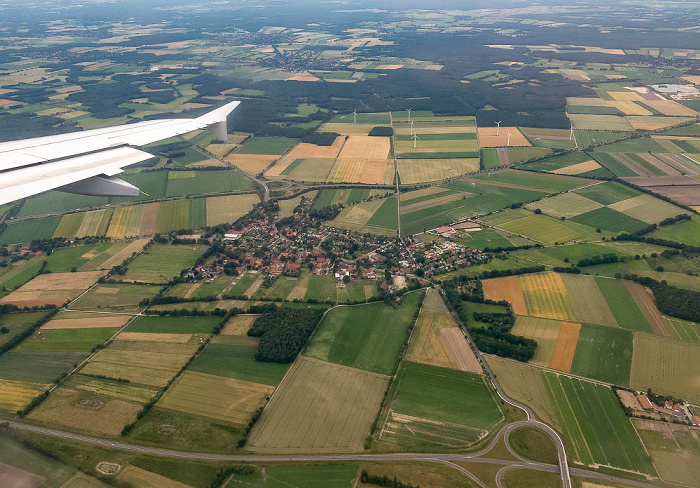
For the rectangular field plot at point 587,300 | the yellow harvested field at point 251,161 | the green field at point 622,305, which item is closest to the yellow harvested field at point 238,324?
the rectangular field plot at point 587,300

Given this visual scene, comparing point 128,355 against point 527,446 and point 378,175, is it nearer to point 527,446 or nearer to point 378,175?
point 527,446

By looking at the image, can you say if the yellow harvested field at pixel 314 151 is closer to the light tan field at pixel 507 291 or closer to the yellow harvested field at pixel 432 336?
the light tan field at pixel 507 291

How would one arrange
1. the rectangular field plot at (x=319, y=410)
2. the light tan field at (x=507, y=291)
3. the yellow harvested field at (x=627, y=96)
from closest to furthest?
the rectangular field plot at (x=319, y=410), the light tan field at (x=507, y=291), the yellow harvested field at (x=627, y=96)

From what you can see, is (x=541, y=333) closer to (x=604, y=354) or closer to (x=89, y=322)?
(x=604, y=354)

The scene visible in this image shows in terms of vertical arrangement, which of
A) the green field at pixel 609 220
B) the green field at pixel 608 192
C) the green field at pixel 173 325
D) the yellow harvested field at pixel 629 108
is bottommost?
the green field at pixel 173 325

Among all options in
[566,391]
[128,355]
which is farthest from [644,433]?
[128,355]

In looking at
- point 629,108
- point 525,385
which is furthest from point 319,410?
point 629,108
